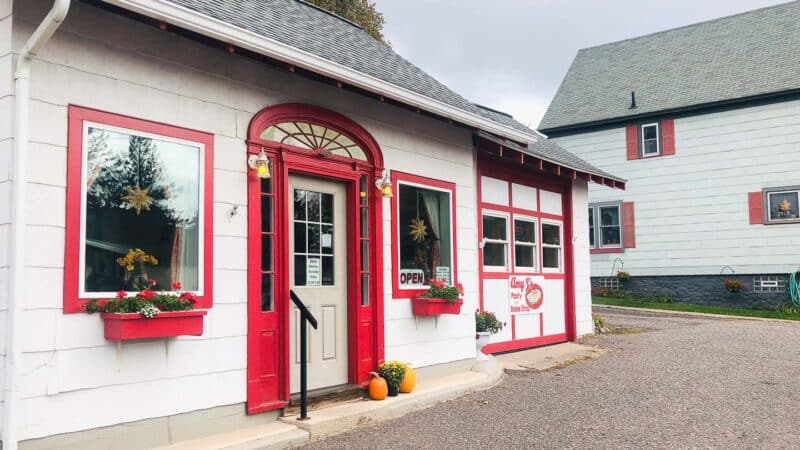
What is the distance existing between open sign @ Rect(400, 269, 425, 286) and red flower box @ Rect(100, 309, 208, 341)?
293cm

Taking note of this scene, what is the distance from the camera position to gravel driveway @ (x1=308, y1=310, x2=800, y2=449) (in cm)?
565

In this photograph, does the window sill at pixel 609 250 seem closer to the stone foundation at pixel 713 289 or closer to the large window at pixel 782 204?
the stone foundation at pixel 713 289

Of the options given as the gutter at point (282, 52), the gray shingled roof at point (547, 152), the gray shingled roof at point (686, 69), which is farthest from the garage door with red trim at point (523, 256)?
the gray shingled roof at point (686, 69)

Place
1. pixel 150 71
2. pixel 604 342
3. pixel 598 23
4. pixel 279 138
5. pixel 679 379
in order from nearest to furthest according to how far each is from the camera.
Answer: pixel 150 71 → pixel 279 138 → pixel 679 379 → pixel 604 342 → pixel 598 23

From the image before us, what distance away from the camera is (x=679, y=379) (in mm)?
8117

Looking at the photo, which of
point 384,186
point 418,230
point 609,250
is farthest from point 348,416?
point 609,250

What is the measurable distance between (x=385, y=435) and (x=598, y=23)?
30392mm

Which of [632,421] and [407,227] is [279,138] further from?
[632,421]

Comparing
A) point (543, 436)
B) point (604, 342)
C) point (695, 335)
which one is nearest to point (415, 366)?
point (543, 436)

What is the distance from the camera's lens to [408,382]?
22.9 feet

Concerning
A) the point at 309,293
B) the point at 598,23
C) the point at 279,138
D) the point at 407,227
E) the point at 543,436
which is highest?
the point at 598,23

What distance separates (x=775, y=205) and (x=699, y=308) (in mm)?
3134

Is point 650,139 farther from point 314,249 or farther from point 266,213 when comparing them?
point 266,213

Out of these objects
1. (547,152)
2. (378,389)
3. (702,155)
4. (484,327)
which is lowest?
(378,389)
